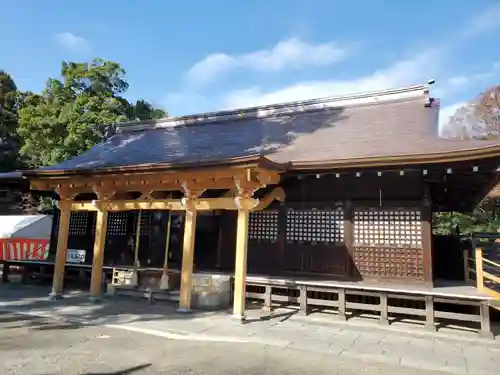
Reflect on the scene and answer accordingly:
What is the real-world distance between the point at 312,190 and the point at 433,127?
320 cm

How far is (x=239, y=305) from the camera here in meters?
7.12

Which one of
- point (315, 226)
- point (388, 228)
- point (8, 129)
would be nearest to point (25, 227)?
point (8, 129)

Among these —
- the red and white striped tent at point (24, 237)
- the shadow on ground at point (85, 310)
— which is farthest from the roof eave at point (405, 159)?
the red and white striped tent at point (24, 237)

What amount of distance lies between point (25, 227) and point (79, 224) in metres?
6.93

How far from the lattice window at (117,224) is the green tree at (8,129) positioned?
20.3 metres

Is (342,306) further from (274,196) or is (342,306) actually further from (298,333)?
(274,196)

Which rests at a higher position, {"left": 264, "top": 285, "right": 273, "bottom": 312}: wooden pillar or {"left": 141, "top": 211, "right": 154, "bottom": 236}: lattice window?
{"left": 141, "top": 211, "right": 154, "bottom": 236}: lattice window

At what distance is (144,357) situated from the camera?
4797mm

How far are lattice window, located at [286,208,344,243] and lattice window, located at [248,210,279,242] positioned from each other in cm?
36

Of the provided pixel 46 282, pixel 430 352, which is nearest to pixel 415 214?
pixel 430 352

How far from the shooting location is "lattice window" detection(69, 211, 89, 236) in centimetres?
1307

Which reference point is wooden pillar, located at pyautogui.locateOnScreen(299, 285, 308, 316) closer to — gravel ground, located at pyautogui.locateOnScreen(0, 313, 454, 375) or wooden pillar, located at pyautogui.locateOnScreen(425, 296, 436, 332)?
wooden pillar, located at pyautogui.locateOnScreen(425, 296, 436, 332)

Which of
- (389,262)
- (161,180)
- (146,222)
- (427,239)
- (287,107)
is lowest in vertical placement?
(389,262)

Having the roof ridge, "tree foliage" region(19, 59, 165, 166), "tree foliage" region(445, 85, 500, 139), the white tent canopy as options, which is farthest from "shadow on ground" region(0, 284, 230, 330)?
"tree foliage" region(445, 85, 500, 139)
